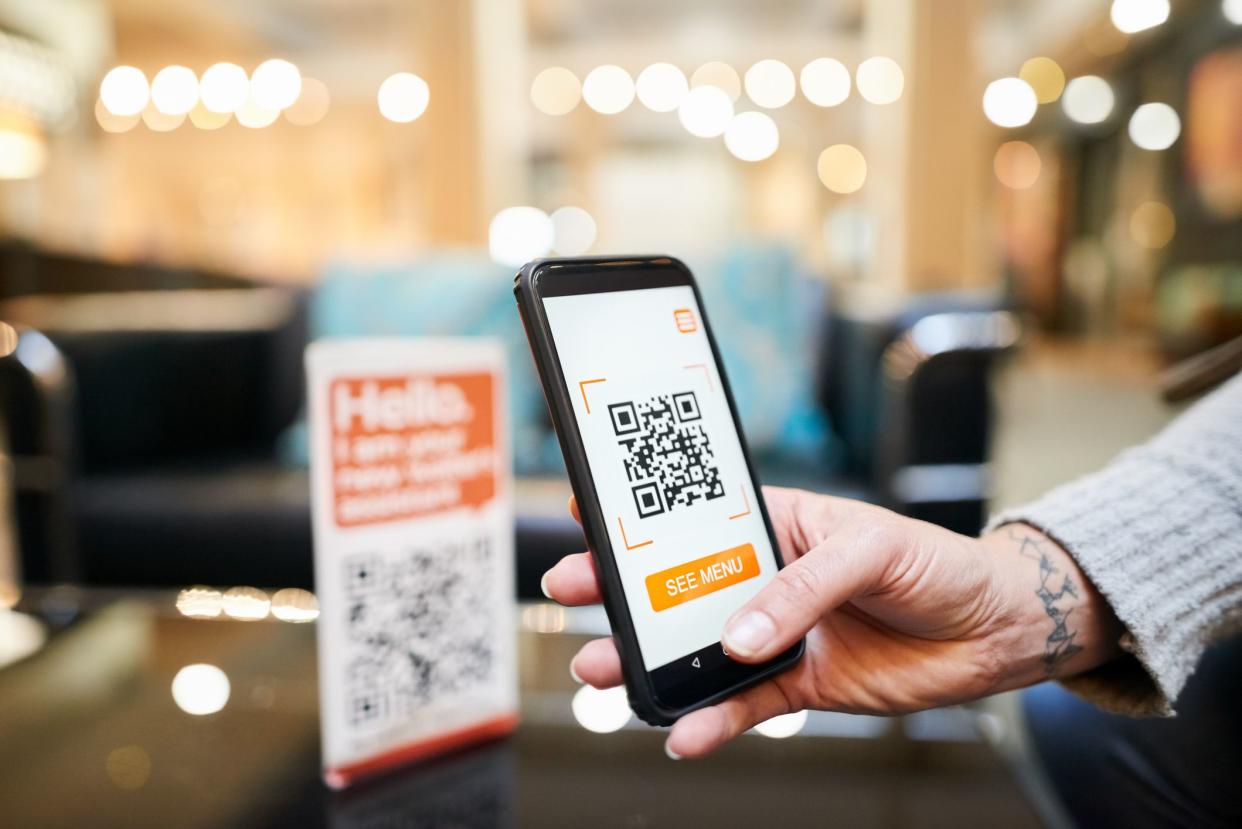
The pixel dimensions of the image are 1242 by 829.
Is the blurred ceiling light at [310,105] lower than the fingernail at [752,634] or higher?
higher

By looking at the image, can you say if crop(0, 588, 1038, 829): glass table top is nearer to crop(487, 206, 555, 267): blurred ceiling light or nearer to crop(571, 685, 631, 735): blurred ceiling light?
crop(571, 685, 631, 735): blurred ceiling light

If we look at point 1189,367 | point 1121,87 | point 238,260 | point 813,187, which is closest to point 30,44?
point 238,260

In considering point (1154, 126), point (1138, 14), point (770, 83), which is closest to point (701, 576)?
point (770, 83)

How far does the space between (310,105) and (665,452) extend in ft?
27.4

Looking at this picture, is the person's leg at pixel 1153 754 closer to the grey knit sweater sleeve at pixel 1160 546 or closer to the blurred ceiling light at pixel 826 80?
the grey knit sweater sleeve at pixel 1160 546

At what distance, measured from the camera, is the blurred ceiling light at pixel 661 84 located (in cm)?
663

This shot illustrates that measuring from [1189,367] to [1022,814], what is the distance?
311mm

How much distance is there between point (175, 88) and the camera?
7.05 meters

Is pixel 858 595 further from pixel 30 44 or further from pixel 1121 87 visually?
pixel 1121 87

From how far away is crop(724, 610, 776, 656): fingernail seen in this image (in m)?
0.34

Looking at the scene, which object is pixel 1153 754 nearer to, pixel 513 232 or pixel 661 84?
pixel 513 232

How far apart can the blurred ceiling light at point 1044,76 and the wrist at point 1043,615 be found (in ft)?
28.6

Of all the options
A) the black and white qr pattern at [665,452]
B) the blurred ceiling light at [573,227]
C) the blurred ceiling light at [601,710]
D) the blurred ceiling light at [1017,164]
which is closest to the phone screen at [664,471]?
the black and white qr pattern at [665,452]

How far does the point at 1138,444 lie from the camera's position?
53 cm
